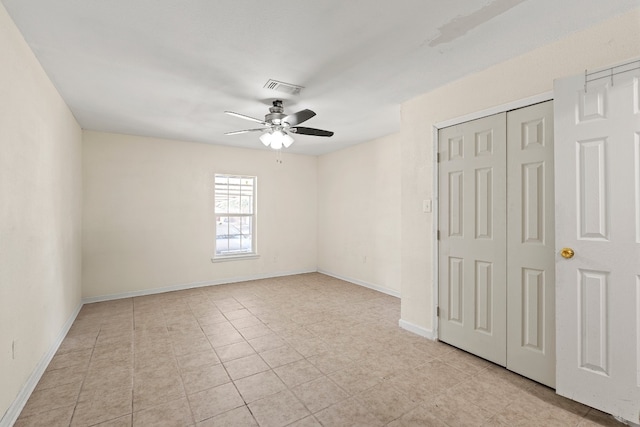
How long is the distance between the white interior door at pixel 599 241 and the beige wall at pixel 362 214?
2669 millimetres

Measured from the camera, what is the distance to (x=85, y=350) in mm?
2855

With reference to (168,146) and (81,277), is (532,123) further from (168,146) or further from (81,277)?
(81,277)

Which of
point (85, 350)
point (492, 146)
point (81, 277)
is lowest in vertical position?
point (85, 350)

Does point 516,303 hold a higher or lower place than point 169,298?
higher

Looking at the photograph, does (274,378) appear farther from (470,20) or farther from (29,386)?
(470,20)

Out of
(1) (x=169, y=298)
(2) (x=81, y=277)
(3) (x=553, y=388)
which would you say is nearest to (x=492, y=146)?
(3) (x=553, y=388)

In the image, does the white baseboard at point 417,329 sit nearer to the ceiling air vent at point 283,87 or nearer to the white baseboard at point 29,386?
the ceiling air vent at point 283,87

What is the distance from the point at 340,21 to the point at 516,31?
1.22 m

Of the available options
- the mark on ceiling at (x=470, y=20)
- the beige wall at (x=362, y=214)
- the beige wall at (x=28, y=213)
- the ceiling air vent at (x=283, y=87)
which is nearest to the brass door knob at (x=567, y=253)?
the mark on ceiling at (x=470, y=20)

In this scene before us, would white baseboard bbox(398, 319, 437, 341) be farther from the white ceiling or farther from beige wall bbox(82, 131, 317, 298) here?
beige wall bbox(82, 131, 317, 298)

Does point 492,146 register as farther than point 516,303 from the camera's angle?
Yes

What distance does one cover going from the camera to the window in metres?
5.54

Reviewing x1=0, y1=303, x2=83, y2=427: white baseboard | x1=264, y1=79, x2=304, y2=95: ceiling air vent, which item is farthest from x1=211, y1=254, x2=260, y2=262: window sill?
x1=264, y1=79, x2=304, y2=95: ceiling air vent

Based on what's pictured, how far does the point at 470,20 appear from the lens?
6.27 ft
